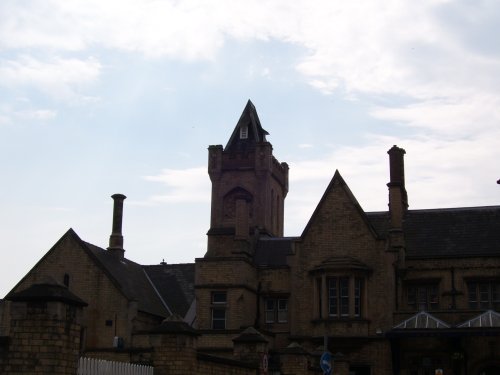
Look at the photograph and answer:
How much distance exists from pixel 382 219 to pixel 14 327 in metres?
32.4

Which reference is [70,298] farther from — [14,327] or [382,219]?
[382,219]

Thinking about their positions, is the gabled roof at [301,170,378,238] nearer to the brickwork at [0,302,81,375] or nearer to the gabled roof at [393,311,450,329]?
the gabled roof at [393,311,450,329]

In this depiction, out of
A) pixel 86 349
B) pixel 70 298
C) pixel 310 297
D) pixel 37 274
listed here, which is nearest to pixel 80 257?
pixel 37 274

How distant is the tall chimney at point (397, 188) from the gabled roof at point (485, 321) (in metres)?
7.24

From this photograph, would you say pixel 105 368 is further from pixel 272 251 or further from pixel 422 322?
pixel 272 251

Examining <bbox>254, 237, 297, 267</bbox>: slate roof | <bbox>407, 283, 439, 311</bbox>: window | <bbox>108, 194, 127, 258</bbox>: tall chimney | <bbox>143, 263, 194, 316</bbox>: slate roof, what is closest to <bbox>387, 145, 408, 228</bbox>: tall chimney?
<bbox>407, 283, 439, 311</bbox>: window

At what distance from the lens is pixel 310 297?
3912 centimetres

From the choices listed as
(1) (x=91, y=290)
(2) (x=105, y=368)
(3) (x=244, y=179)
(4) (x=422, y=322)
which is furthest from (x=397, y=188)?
(2) (x=105, y=368)

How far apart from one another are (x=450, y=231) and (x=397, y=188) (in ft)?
11.6

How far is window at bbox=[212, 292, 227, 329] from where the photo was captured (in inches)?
1577

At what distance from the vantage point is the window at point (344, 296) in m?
37.9

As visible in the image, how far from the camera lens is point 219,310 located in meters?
40.2

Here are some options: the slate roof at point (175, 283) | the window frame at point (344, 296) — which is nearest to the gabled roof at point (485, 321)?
the window frame at point (344, 296)

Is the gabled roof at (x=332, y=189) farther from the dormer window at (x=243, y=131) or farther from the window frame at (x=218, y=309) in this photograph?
the dormer window at (x=243, y=131)
